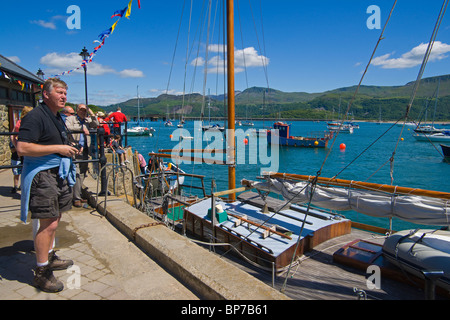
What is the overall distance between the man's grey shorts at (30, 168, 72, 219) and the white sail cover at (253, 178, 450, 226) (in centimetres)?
413

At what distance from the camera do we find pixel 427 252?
4.49 m

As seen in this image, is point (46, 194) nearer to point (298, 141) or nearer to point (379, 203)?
point (379, 203)

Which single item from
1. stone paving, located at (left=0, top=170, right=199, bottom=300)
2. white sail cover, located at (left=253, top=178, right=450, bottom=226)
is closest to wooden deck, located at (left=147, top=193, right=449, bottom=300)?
white sail cover, located at (left=253, top=178, right=450, bottom=226)

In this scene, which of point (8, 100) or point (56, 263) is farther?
point (8, 100)

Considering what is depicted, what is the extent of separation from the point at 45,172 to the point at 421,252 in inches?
215

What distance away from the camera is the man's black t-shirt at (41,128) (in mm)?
2594

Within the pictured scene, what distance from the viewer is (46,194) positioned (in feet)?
9.12

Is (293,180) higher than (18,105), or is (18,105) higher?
(18,105)

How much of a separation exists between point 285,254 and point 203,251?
134 inches

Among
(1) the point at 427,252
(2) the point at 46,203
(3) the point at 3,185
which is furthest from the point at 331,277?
(3) the point at 3,185

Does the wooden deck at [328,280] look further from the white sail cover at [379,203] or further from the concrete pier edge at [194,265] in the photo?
the concrete pier edge at [194,265]

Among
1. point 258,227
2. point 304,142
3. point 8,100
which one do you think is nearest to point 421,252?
point 258,227
